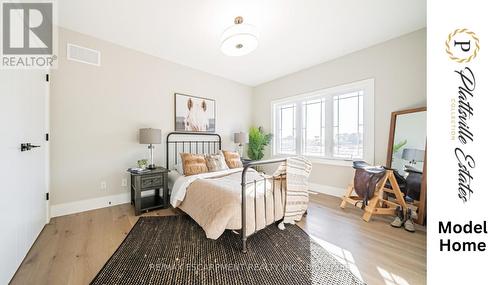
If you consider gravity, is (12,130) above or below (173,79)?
below

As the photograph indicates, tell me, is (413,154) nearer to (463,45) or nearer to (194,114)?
(463,45)

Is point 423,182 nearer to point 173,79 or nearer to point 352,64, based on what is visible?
point 352,64

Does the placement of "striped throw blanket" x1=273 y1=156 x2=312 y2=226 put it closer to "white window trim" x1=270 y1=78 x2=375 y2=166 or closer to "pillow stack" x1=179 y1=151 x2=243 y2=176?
"pillow stack" x1=179 y1=151 x2=243 y2=176

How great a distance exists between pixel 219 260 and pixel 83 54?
3.26m

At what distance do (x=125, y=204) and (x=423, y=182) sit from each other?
14.1ft

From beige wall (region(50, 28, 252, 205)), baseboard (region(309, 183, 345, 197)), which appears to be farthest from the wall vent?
baseboard (region(309, 183, 345, 197))

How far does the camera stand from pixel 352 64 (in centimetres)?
301

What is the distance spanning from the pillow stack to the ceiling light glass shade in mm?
1675

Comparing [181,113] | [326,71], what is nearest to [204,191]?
[181,113]

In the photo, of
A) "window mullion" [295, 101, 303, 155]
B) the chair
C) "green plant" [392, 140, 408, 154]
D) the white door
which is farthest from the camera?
"window mullion" [295, 101, 303, 155]

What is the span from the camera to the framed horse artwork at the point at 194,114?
3.34 m

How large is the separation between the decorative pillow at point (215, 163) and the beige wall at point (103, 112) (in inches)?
38.1

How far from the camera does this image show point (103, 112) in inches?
102

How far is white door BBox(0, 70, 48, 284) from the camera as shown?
120cm
